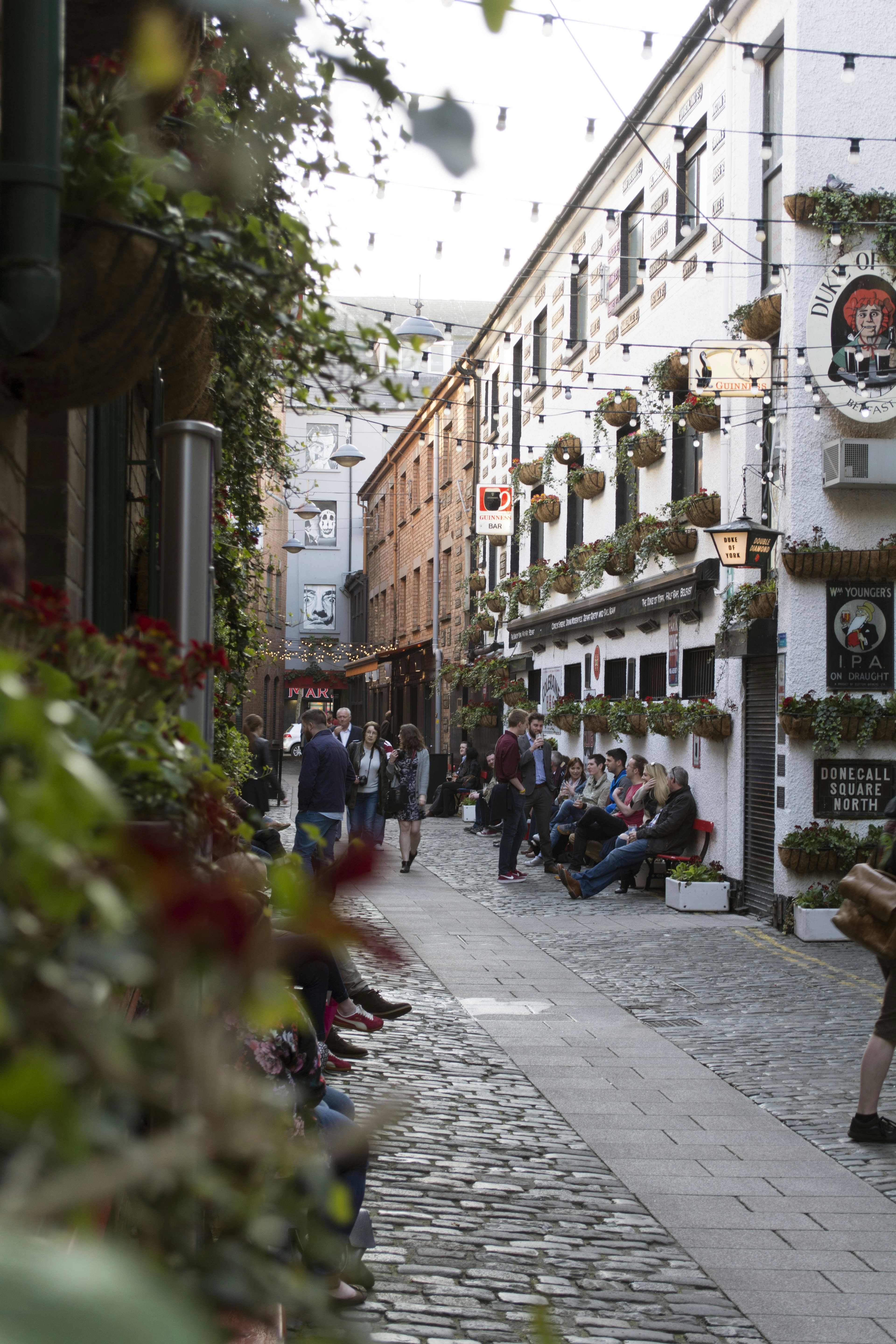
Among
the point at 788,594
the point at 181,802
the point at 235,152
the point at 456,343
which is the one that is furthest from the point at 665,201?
the point at 456,343

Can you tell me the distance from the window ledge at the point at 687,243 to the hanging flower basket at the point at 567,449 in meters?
4.64

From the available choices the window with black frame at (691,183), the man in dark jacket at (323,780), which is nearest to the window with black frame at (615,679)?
the window with black frame at (691,183)

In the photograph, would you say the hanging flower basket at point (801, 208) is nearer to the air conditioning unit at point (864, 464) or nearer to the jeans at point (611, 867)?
the air conditioning unit at point (864, 464)

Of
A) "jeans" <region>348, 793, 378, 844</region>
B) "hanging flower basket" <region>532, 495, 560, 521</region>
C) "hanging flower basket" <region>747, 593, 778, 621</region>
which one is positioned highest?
"hanging flower basket" <region>532, 495, 560, 521</region>

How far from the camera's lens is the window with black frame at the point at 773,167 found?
43.7 feet

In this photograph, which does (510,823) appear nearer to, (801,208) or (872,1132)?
(801,208)

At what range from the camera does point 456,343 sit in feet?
128

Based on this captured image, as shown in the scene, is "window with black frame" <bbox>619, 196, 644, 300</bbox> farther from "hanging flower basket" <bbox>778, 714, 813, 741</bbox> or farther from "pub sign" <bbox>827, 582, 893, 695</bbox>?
"hanging flower basket" <bbox>778, 714, 813, 741</bbox>

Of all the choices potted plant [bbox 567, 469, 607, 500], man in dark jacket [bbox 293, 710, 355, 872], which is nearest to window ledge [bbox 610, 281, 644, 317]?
potted plant [bbox 567, 469, 607, 500]

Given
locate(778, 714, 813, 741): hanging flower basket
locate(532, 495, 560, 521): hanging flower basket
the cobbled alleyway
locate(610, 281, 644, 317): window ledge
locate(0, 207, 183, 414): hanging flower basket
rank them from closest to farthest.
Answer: locate(0, 207, 183, 414): hanging flower basket
the cobbled alleyway
locate(778, 714, 813, 741): hanging flower basket
locate(610, 281, 644, 317): window ledge
locate(532, 495, 560, 521): hanging flower basket

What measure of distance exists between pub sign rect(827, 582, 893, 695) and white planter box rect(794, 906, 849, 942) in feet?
7.00

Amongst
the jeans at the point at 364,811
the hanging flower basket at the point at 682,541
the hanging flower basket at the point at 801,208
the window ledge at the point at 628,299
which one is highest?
the window ledge at the point at 628,299

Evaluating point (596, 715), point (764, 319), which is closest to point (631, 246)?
point (764, 319)

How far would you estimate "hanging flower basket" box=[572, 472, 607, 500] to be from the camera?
19312 millimetres
